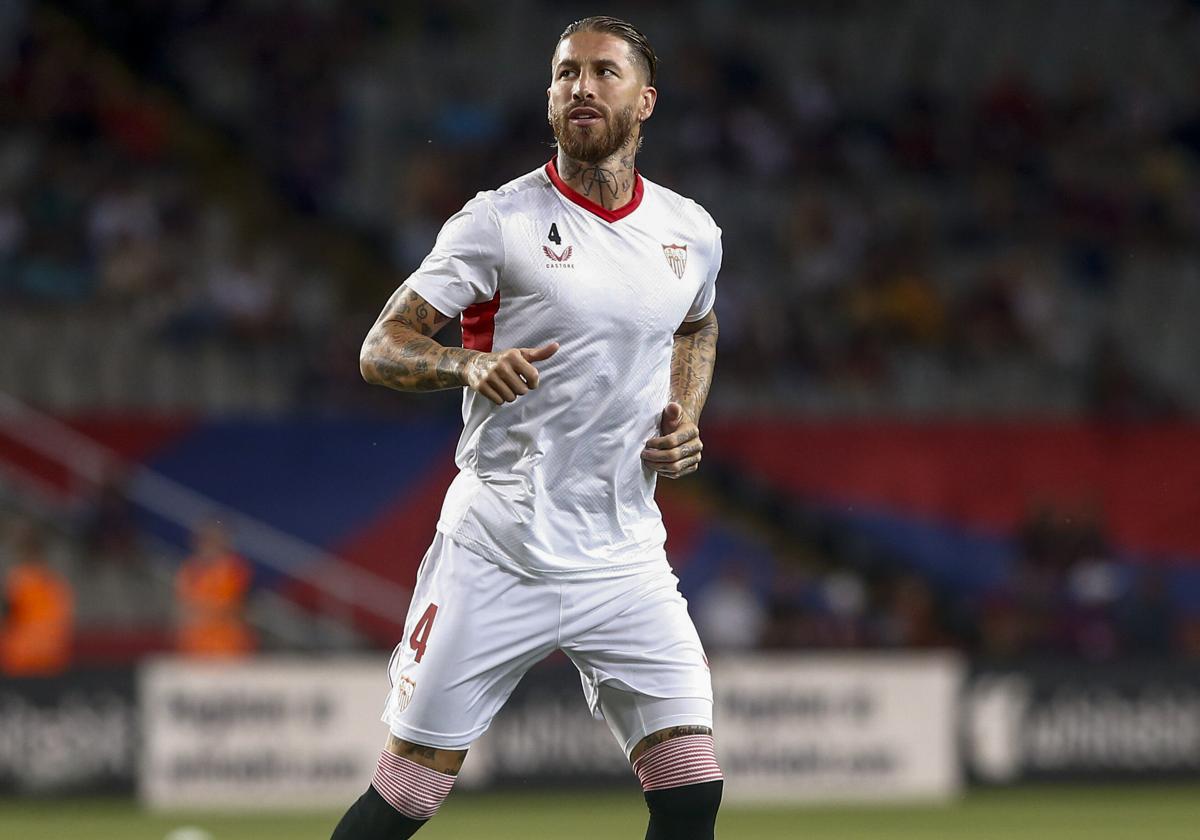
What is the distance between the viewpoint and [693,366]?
5.59 m

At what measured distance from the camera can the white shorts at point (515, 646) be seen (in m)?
5.04

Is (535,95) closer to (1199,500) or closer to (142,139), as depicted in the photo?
(142,139)

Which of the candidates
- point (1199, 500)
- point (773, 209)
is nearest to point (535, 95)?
point (773, 209)

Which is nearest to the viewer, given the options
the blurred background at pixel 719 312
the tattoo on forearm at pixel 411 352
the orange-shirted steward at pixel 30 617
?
the tattoo on forearm at pixel 411 352

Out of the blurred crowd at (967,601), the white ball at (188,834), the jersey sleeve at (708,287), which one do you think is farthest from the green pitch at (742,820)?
the jersey sleeve at (708,287)

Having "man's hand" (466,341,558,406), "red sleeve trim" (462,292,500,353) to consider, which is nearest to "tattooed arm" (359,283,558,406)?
"man's hand" (466,341,558,406)

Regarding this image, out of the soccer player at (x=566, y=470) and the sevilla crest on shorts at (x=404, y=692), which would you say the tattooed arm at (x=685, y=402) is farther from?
the sevilla crest on shorts at (x=404, y=692)

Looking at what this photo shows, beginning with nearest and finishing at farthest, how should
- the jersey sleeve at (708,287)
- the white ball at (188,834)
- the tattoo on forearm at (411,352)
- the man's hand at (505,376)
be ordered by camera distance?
the man's hand at (505,376)
the tattoo on forearm at (411,352)
the jersey sleeve at (708,287)
the white ball at (188,834)

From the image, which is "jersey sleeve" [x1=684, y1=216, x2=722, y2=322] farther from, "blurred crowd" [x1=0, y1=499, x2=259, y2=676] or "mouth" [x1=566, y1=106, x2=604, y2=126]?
"blurred crowd" [x1=0, y1=499, x2=259, y2=676]

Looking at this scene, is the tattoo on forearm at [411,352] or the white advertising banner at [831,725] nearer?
the tattoo on forearm at [411,352]

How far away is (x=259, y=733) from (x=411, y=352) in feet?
24.5

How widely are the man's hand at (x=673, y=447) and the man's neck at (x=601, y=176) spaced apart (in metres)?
0.56

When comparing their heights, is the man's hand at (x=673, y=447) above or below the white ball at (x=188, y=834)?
above

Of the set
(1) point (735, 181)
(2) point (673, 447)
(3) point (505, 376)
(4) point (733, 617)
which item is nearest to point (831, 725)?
(4) point (733, 617)
